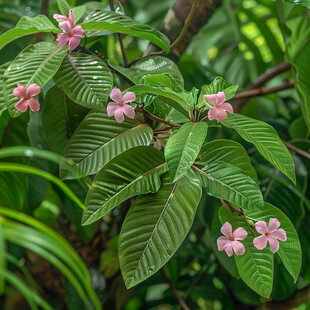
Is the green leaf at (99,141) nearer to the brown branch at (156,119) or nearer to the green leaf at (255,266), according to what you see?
the brown branch at (156,119)

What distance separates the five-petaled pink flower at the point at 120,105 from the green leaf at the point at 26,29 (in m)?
0.15

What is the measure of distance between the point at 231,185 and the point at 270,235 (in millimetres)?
83

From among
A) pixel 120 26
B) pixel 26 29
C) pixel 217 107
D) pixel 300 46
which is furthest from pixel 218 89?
pixel 300 46

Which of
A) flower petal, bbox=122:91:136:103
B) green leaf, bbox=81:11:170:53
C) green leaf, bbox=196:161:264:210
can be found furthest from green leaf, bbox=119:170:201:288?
green leaf, bbox=81:11:170:53

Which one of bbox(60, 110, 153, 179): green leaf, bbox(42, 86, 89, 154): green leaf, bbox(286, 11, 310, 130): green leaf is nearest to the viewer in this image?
bbox(60, 110, 153, 179): green leaf

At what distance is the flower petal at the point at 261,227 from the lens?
23.4 inches

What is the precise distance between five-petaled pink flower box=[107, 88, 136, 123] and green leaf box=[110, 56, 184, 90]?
0.09 m

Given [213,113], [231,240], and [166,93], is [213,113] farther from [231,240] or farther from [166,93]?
[231,240]

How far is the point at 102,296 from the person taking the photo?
0.95 metres

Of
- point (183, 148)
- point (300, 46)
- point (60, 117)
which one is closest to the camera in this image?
point (183, 148)

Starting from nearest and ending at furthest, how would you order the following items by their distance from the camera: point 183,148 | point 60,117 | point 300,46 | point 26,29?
point 183,148, point 26,29, point 60,117, point 300,46

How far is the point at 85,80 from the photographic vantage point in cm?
67

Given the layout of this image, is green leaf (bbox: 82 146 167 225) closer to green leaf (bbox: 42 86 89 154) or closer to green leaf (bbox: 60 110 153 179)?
green leaf (bbox: 60 110 153 179)

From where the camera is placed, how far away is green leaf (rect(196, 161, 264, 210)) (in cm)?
58
